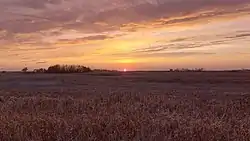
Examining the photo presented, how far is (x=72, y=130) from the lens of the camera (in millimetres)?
7750

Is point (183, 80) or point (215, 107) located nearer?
point (215, 107)

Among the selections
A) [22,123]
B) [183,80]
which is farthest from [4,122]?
[183,80]

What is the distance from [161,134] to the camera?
24.6 ft

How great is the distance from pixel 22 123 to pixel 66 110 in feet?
11.5

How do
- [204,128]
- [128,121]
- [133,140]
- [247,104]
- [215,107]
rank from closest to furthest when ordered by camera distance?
[133,140]
[204,128]
[128,121]
[215,107]
[247,104]

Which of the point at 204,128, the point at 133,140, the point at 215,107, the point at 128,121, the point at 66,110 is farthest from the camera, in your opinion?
the point at 215,107

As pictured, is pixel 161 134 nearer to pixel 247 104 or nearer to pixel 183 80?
pixel 247 104

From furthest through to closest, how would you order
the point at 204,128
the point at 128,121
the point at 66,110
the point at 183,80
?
1. the point at 183,80
2. the point at 66,110
3. the point at 128,121
4. the point at 204,128

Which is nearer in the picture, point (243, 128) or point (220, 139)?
point (220, 139)

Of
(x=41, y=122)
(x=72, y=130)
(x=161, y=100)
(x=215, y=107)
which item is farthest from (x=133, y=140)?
(x=161, y=100)

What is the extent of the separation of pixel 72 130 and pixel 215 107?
246 inches

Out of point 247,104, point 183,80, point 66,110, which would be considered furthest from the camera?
point 183,80

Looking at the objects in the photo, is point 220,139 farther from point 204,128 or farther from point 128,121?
point 128,121

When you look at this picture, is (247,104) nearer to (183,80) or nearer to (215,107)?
(215,107)
